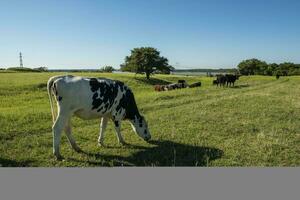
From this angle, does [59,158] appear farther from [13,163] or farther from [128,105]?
[128,105]

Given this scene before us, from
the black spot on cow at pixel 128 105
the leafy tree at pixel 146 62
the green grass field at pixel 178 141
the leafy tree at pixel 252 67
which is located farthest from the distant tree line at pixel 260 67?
the black spot on cow at pixel 128 105

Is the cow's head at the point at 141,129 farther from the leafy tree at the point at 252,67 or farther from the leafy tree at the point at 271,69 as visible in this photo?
the leafy tree at the point at 252,67

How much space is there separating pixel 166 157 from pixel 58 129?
3.36 meters

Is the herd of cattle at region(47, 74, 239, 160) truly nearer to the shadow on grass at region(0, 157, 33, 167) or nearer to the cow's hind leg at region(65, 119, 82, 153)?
the cow's hind leg at region(65, 119, 82, 153)

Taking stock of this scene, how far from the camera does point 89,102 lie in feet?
35.8

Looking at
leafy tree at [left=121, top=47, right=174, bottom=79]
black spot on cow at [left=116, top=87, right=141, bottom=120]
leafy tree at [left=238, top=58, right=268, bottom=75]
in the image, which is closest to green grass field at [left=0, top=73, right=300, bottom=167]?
black spot on cow at [left=116, top=87, right=141, bottom=120]

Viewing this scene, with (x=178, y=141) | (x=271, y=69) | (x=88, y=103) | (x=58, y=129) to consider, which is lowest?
(x=271, y=69)

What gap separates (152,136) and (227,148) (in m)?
3.21

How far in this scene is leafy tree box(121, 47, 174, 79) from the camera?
257 ft

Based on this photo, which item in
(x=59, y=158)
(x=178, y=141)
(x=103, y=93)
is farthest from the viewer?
(x=178, y=141)

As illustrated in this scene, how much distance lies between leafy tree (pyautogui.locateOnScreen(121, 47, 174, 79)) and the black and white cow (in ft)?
211

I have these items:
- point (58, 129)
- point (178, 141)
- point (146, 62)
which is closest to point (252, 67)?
point (146, 62)

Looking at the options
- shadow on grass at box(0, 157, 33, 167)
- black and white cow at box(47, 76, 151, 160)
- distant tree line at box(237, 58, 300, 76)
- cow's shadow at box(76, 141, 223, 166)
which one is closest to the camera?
shadow on grass at box(0, 157, 33, 167)

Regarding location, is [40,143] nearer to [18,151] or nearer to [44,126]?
[18,151]
